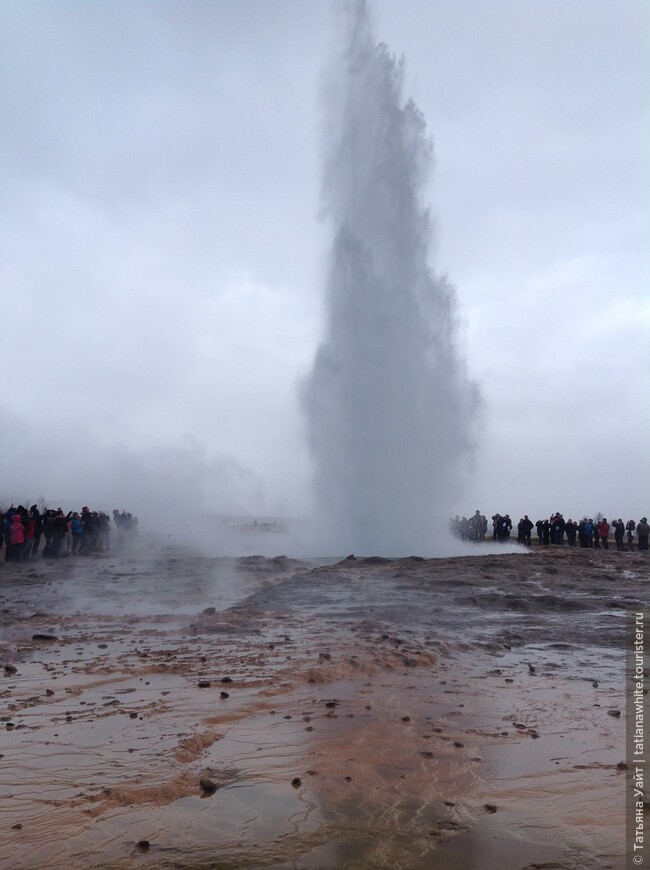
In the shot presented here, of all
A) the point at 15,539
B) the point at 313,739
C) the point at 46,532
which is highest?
the point at 46,532

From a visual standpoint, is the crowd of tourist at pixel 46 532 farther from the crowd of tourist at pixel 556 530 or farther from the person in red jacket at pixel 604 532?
the person in red jacket at pixel 604 532

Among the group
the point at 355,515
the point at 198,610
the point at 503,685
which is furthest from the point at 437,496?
the point at 503,685

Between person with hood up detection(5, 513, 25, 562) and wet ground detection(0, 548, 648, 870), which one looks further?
person with hood up detection(5, 513, 25, 562)

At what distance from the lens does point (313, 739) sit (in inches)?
215

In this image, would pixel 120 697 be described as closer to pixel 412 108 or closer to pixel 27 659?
pixel 27 659

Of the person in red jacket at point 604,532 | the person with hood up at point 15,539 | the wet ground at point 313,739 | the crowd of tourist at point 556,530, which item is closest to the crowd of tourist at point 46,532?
the person with hood up at point 15,539

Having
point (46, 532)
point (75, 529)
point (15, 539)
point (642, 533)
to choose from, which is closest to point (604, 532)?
point (642, 533)

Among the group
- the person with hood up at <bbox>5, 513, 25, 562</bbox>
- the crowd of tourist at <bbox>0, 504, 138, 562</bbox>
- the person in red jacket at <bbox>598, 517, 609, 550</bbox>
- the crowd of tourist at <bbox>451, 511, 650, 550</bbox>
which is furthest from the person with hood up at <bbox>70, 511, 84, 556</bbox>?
the person in red jacket at <bbox>598, 517, 609, 550</bbox>

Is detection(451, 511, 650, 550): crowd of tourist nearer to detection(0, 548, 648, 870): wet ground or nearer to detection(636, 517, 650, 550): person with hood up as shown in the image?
detection(636, 517, 650, 550): person with hood up

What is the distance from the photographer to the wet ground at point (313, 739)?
12.3 feet

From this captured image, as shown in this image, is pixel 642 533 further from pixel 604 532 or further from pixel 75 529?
pixel 75 529

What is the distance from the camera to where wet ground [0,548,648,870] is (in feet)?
12.3

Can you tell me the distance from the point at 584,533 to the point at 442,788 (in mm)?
29339

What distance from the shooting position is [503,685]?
7.21m
